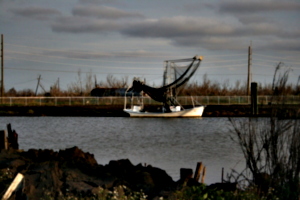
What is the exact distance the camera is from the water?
72.1ft

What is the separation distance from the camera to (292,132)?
11875 mm

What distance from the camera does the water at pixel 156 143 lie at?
72.1ft

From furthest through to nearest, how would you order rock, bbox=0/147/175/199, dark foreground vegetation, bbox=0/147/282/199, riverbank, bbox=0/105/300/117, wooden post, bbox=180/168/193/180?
riverbank, bbox=0/105/300/117
wooden post, bbox=180/168/193/180
rock, bbox=0/147/175/199
dark foreground vegetation, bbox=0/147/282/199

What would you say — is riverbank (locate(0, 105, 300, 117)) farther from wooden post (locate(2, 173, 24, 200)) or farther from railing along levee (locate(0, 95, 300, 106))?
wooden post (locate(2, 173, 24, 200))

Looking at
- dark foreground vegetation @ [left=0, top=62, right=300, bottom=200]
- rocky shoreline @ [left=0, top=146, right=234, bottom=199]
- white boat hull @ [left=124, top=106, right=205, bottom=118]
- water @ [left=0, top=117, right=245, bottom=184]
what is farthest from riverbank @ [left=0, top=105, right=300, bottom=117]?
dark foreground vegetation @ [left=0, top=62, right=300, bottom=200]

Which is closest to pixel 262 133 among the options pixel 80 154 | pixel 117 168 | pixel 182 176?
pixel 182 176

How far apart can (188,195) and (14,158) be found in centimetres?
642

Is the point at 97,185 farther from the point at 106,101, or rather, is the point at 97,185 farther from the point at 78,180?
the point at 106,101

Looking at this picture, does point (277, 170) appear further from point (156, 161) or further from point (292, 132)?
point (156, 161)

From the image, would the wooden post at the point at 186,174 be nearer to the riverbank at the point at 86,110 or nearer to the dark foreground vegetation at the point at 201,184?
Answer: the dark foreground vegetation at the point at 201,184

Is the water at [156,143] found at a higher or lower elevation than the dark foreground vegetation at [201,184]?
lower

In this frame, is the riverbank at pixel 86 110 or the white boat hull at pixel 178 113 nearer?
the white boat hull at pixel 178 113

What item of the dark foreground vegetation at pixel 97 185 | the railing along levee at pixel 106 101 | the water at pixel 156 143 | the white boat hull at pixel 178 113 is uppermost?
the railing along levee at pixel 106 101

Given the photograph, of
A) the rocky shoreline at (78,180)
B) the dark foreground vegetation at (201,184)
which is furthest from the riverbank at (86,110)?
the dark foreground vegetation at (201,184)
